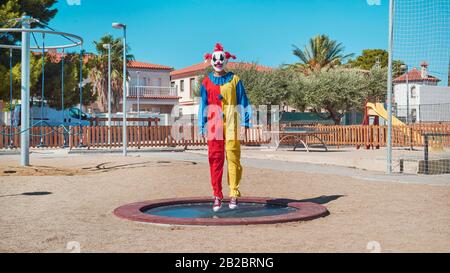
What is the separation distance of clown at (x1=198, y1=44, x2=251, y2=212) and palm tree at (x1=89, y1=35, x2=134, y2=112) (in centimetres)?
4421

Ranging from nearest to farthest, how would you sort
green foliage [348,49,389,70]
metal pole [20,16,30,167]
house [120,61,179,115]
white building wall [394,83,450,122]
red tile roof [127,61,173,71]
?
1. metal pole [20,16,30,167]
2. white building wall [394,83,450,122]
3. house [120,61,179,115]
4. red tile roof [127,61,173,71]
5. green foliage [348,49,389,70]

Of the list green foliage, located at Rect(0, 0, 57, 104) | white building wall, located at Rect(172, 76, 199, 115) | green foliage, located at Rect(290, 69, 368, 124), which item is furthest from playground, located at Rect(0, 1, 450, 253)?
white building wall, located at Rect(172, 76, 199, 115)

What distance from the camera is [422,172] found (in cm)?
1434

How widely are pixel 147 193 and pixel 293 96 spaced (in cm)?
3579

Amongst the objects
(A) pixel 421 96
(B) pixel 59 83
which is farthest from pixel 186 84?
(B) pixel 59 83

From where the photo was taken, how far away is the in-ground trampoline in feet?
23.1

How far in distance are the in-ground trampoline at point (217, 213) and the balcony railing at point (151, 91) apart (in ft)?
156

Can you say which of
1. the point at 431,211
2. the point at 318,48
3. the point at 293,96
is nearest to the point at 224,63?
the point at 431,211

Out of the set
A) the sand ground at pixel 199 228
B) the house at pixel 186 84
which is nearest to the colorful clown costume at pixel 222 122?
the sand ground at pixel 199 228

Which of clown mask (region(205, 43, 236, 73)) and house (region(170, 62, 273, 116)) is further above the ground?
house (region(170, 62, 273, 116))

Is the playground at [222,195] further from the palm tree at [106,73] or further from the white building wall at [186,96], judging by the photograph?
the white building wall at [186,96]

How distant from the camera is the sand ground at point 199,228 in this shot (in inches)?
228

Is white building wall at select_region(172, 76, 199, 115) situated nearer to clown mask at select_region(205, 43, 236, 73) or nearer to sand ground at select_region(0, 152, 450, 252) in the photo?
sand ground at select_region(0, 152, 450, 252)
